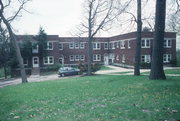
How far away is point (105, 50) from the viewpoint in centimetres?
4991

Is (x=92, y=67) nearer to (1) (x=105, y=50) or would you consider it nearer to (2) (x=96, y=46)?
(2) (x=96, y=46)

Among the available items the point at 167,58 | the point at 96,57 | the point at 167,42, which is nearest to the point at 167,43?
the point at 167,42

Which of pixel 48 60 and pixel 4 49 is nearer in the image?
pixel 4 49

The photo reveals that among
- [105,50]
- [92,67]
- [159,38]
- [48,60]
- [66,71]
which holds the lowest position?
[66,71]

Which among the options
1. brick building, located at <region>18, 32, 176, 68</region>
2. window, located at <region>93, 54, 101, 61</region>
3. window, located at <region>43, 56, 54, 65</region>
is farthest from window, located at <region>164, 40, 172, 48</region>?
window, located at <region>43, 56, 54, 65</region>

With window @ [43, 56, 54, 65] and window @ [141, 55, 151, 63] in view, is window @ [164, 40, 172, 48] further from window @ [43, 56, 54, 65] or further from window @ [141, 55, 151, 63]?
window @ [43, 56, 54, 65]

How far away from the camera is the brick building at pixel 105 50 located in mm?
37375

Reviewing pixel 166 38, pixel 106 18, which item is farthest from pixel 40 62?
pixel 166 38

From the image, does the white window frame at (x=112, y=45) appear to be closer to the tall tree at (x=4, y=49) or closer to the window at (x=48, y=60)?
the window at (x=48, y=60)

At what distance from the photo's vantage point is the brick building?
37.4 meters

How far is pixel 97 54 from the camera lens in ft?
161

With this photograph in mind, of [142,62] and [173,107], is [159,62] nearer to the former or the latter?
[173,107]

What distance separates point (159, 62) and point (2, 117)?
10833mm

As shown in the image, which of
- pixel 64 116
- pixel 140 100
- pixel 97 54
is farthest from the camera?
pixel 97 54
